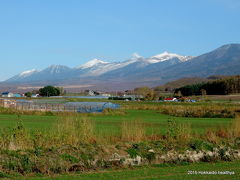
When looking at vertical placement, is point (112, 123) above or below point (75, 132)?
below

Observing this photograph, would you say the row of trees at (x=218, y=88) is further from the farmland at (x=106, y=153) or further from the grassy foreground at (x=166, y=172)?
the grassy foreground at (x=166, y=172)

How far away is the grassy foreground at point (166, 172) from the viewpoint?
12.8 metres

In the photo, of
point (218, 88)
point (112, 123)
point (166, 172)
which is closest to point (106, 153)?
point (166, 172)

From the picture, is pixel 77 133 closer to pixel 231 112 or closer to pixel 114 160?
pixel 114 160

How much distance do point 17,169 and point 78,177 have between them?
7.07ft

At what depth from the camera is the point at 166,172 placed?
1364 cm

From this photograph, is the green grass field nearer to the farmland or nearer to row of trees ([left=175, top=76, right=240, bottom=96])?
the farmland

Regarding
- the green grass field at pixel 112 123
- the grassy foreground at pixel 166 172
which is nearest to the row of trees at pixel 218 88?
the green grass field at pixel 112 123

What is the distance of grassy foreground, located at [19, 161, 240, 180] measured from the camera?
12.8 m

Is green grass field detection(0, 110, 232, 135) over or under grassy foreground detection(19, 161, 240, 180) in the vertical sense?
over

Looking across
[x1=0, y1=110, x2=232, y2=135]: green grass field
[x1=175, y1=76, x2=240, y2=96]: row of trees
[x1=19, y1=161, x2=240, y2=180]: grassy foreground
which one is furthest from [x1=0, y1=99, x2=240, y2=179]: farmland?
[x1=175, y1=76, x2=240, y2=96]: row of trees

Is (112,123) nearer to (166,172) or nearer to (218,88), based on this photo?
(166,172)

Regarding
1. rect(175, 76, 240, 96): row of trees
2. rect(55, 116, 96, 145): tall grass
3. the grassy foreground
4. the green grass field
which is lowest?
the grassy foreground

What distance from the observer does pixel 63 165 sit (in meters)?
13.9
